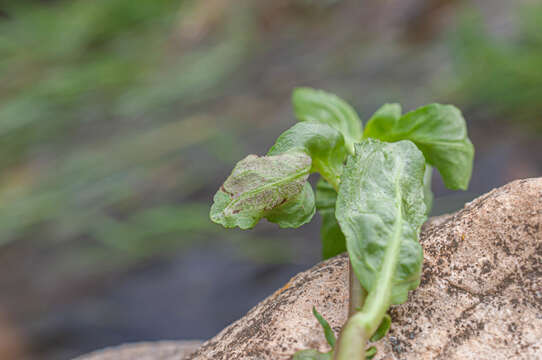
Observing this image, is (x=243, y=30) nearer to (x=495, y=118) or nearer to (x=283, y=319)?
(x=495, y=118)

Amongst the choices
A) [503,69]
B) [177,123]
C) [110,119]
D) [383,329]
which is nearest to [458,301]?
[383,329]

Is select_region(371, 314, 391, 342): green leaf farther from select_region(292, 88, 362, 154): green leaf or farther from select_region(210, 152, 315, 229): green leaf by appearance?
select_region(292, 88, 362, 154): green leaf

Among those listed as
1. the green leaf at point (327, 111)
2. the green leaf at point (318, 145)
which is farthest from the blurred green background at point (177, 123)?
the green leaf at point (318, 145)

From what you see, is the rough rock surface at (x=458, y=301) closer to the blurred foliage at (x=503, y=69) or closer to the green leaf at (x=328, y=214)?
the green leaf at (x=328, y=214)

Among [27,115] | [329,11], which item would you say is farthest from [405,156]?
[329,11]

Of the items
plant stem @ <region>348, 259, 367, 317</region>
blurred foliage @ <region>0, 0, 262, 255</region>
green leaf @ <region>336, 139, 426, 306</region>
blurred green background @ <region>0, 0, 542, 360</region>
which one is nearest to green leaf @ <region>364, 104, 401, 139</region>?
green leaf @ <region>336, 139, 426, 306</region>

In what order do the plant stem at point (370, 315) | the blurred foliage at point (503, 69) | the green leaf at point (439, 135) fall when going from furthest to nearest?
the blurred foliage at point (503, 69) → the green leaf at point (439, 135) → the plant stem at point (370, 315)
